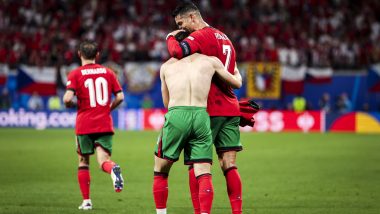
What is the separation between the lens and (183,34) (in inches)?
293

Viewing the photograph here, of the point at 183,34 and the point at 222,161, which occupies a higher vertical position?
the point at 183,34

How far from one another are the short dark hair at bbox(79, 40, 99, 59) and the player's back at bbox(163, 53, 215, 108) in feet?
7.38

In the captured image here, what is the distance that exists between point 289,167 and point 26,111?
15.9m

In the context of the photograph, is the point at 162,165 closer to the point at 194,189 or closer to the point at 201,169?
the point at 201,169

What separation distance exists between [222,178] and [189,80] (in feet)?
21.0

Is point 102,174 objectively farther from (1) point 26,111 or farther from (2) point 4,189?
(1) point 26,111

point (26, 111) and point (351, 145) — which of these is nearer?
point (351, 145)

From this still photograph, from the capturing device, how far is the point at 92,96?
9.22 metres

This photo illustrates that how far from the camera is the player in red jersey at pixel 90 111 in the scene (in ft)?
30.0

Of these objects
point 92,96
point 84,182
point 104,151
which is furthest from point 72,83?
point 84,182

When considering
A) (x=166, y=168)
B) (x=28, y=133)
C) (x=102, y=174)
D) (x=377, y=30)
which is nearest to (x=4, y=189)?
(x=102, y=174)

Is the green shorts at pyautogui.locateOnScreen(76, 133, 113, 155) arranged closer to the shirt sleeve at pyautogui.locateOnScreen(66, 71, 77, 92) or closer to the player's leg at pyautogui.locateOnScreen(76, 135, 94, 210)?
the player's leg at pyautogui.locateOnScreen(76, 135, 94, 210)

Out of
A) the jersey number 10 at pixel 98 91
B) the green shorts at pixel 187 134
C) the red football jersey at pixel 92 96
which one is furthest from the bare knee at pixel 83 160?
the green shorts at pixel 187 134

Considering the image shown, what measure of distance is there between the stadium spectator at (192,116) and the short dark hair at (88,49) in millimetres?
2198
